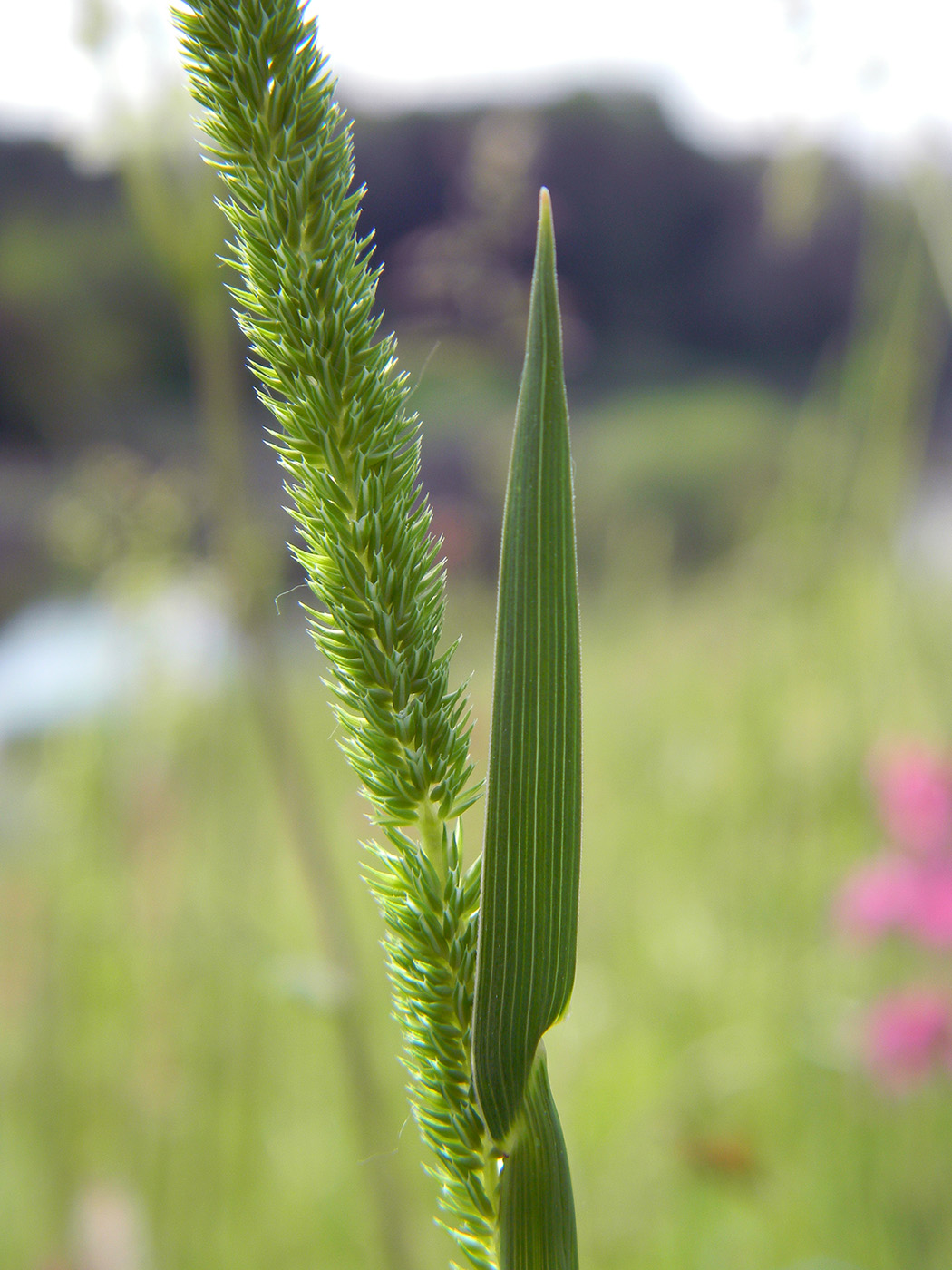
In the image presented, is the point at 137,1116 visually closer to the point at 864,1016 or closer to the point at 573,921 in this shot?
the point at 864,1016

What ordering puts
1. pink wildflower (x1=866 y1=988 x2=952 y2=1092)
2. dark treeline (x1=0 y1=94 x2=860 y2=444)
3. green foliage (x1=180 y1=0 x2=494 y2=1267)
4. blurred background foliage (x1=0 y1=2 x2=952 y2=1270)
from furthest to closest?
dark treeline (x1=0 y1=94 x2=860 y2=444), pink wildflower (x1=866 y1=988 x2=952 y2=1092), blurred background foliage (x1=0 y1=2 x2=952 y2=1270), green foliage (x1=180 y1=0 x2=494 y2=1267)

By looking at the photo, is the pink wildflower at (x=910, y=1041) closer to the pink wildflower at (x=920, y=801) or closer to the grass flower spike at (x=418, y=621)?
the pink wildflower at (x=920, y=801)

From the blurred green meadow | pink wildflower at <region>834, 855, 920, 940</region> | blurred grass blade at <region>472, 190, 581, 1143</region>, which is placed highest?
blurred grass blade at <region>472, 190, 581, 1143</region>

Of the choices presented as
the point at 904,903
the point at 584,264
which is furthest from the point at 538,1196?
the point at 584,264

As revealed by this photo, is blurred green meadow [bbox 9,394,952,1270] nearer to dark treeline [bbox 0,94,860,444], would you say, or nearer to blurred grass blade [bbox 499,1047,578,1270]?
blurred grass blade [bbox 499,1047,578,1270]

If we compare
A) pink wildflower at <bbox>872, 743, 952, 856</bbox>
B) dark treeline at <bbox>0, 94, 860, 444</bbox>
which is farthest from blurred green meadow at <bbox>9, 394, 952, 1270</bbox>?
dark treeline at <bbox>0, 94, 860, 444</bbox>
